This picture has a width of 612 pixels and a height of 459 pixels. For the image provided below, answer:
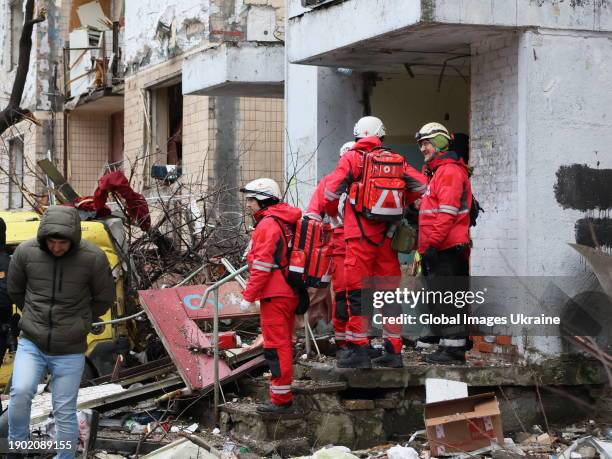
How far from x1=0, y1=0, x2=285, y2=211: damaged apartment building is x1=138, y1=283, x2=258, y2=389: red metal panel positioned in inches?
107

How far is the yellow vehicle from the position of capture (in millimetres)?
9109

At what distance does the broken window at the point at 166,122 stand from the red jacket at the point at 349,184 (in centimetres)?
882

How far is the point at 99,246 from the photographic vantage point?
31.6ft

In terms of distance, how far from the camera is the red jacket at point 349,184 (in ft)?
24.4

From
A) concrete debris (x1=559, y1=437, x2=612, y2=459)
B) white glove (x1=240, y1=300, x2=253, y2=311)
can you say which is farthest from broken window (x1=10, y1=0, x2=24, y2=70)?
concrete debris (x1=559, y1=437, x2=612, y2=459)

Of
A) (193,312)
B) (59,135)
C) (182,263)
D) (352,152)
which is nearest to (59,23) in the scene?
(59,135)

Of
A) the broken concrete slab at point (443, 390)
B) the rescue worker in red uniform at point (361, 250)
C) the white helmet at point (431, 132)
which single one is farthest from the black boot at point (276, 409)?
the white helmet at point (431, 132)

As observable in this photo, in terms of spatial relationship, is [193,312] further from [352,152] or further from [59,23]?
[59,23]

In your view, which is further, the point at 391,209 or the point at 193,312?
the point at 193,312

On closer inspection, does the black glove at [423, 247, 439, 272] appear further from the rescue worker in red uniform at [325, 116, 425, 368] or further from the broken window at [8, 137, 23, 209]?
the broken window at [8, 137, 23, 209]

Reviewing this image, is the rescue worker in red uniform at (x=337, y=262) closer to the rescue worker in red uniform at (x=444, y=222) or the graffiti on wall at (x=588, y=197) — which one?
the rescue worker in red uniform at (x=444, y=222)

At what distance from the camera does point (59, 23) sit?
20.2 m

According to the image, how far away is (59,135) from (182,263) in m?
10.7

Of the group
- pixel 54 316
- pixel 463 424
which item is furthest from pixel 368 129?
pixel 54 316
